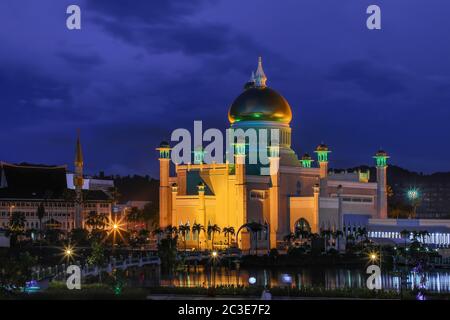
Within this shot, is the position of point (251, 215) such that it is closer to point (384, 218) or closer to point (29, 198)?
point (384, 218)

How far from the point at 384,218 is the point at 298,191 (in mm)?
8020

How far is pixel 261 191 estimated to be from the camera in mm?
65500

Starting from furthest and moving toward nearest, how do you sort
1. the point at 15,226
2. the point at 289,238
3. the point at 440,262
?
the point at 15,226 < the point at 289,238 < the point at 440,262

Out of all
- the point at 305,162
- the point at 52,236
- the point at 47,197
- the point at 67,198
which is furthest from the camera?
the point at 47,197

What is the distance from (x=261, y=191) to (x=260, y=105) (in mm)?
7237

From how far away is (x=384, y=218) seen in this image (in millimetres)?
70625

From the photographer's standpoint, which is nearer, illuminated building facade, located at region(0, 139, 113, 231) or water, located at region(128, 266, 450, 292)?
water, located at region(128, 266, 450, 292)

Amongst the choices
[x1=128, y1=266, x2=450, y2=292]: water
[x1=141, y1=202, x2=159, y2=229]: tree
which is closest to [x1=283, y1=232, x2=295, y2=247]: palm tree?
[x1=128, y1=266, x2=450, y2=292]: water

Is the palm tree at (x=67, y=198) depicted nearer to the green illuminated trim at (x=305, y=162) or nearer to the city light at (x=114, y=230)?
the city light at (x=114, y=230)

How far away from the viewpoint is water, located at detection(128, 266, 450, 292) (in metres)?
44.6

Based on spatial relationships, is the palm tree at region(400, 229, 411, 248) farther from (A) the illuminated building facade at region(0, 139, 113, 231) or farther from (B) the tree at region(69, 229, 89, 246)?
(A) the illuminated building facade at region(0, 139, 113, 231)

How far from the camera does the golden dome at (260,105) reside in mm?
68750

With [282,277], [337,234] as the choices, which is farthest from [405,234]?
[282,277]

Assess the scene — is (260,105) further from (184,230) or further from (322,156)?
(184,230)
